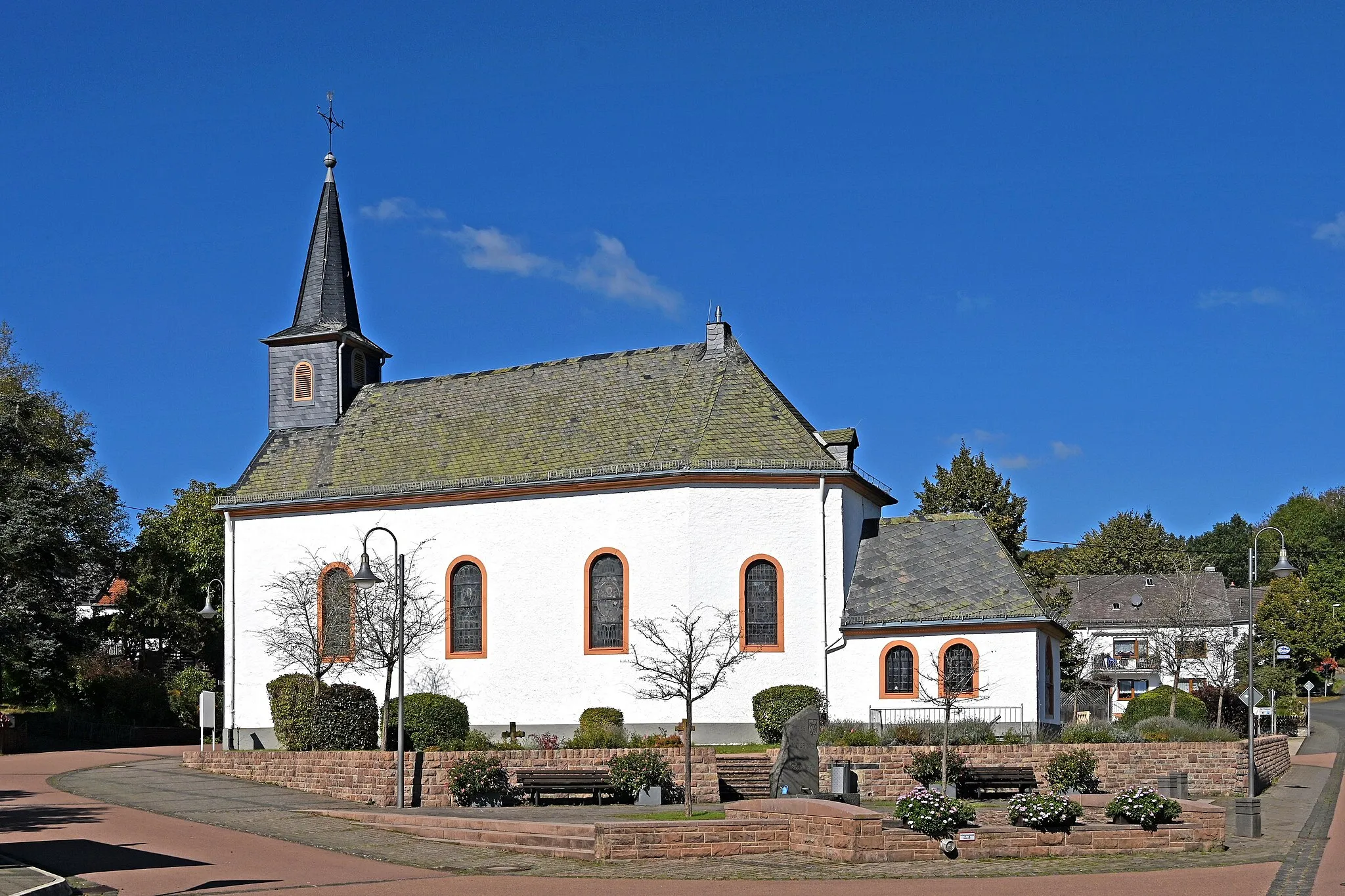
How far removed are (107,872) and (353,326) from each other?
89.0 ft

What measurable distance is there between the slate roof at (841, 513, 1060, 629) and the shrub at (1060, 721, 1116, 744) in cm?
285

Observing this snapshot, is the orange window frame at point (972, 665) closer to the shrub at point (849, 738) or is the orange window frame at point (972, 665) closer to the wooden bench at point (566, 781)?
the shrub at point (849, 738)

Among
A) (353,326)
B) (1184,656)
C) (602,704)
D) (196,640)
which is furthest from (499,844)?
(1184,656)

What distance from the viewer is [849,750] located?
2953cm

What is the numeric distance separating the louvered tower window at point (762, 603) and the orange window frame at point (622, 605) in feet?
9.76

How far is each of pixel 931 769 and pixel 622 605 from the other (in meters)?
9.51

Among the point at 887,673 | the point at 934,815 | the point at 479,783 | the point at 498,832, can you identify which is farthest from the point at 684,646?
the point at 934,815

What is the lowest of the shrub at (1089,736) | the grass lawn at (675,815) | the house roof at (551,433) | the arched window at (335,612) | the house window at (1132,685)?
the house window at (1132,685)

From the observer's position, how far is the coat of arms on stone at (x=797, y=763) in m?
24.0

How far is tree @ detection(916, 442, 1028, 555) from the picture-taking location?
59.7m

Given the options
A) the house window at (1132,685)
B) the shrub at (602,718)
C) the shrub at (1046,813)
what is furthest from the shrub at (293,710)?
the house window at (1132,685)

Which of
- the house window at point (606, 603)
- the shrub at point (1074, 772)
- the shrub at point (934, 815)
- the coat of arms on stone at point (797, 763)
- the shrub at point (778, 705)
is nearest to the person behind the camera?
the shrub at point (934, 815)

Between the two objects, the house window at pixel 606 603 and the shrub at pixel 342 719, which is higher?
the house window at pixel 606 603

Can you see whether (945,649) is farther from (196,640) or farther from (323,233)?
(196,640)
